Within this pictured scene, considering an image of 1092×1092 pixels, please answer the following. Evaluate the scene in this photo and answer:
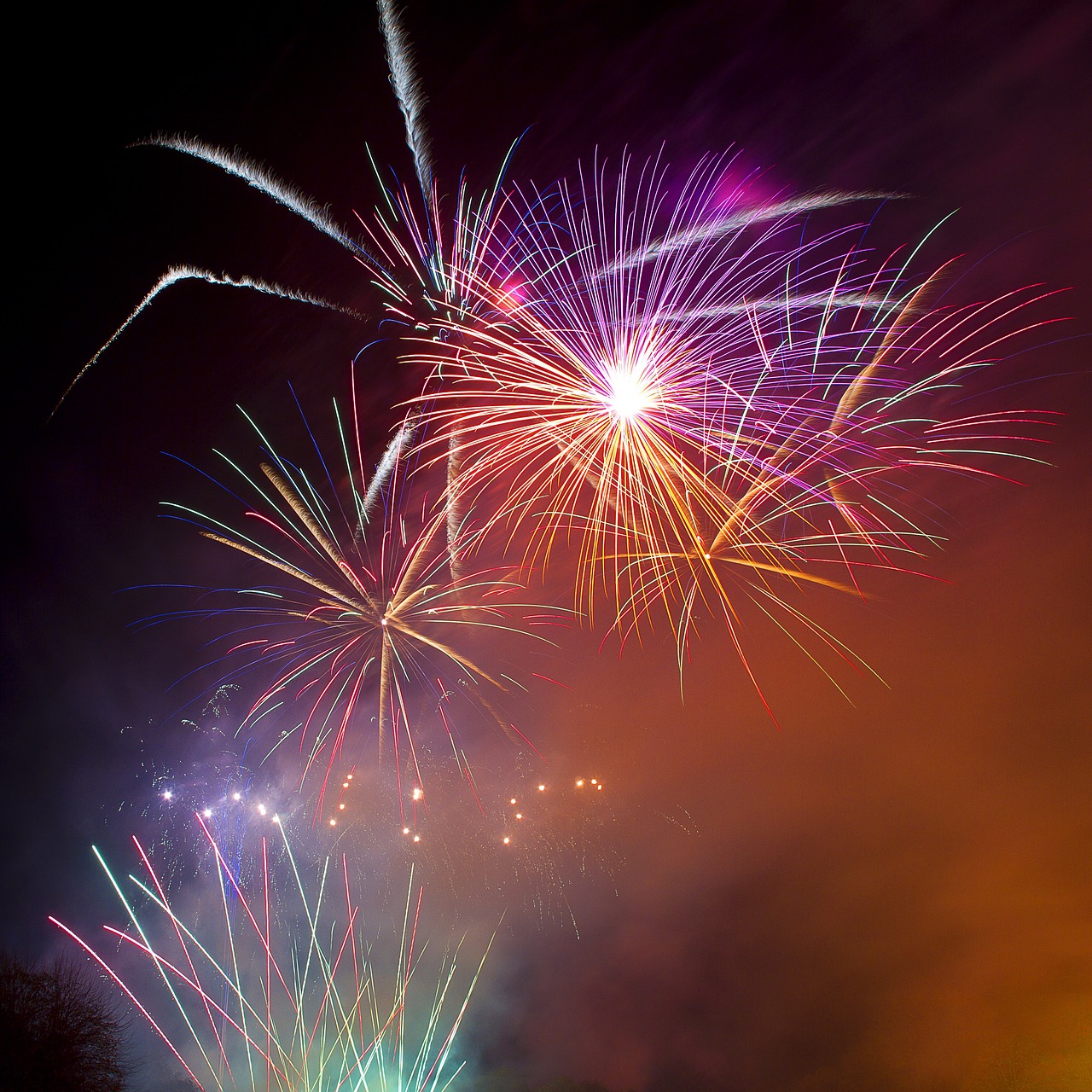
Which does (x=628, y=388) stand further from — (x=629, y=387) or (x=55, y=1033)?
(x=55, y=1033)

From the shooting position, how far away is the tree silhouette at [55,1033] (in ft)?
51.7

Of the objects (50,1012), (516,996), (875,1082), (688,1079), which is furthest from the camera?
(516,996)

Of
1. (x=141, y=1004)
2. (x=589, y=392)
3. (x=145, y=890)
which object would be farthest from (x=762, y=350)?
(x=141, y=1004)

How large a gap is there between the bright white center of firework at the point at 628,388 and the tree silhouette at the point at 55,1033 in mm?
20971

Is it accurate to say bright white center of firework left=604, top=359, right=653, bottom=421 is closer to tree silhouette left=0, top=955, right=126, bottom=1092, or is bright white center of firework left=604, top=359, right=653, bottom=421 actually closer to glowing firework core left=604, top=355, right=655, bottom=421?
glowing firework core left=604, top=355, right=655, bottom=421

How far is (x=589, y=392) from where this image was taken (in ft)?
29.5

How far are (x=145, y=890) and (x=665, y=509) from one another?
24.3 m

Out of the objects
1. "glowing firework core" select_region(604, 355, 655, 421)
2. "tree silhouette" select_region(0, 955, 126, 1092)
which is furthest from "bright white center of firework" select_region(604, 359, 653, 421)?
"tree silhouette" select_region(0, 955, 126, 1092)

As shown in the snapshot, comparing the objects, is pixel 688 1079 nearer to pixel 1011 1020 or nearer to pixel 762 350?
pixel 1011 1020

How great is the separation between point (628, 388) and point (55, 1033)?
2207 centimetres

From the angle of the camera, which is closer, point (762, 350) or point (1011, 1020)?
point (762, 350)

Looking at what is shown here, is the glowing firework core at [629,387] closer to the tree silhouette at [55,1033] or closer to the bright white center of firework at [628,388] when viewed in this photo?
the bright white center of firework at [628,388]

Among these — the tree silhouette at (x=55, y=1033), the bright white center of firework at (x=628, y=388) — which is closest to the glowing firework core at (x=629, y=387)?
the bright white center of firework at (x=628, y=388)

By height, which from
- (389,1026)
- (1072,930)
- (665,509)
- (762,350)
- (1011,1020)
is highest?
(762,350)
